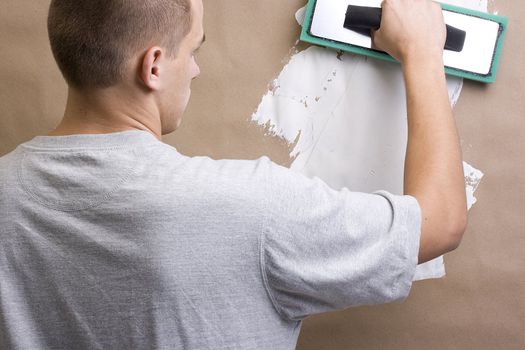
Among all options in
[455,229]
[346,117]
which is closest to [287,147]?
[346,117]

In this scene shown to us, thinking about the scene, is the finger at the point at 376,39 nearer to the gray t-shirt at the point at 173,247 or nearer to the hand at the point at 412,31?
the hand at the point at 412,31

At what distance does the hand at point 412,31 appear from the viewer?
914 mm

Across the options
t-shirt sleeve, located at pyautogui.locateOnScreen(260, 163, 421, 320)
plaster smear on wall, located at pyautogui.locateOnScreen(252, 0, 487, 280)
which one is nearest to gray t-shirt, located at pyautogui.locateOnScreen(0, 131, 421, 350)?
t-shirt sleeve, located at pyautogui.locateOnScreen(260, 163, 421, 320)

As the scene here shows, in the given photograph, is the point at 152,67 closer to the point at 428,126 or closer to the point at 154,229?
the point at 154,229

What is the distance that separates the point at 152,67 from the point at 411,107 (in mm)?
364

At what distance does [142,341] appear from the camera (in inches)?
28.4

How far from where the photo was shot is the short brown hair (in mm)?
732

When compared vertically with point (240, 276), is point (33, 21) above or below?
above

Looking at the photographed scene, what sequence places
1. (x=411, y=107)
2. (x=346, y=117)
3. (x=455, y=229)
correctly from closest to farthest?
(x=455, y=229) < (x=411, y=107) < (x=346, y=117)

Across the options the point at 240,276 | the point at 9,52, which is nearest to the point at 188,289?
the point at 240,276

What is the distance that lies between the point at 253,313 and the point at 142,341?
126 mm

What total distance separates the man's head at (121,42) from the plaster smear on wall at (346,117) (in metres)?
0.27

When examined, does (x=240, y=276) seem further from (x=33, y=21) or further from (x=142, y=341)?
(x=33, y=21)

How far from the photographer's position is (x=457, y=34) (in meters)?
0.96
